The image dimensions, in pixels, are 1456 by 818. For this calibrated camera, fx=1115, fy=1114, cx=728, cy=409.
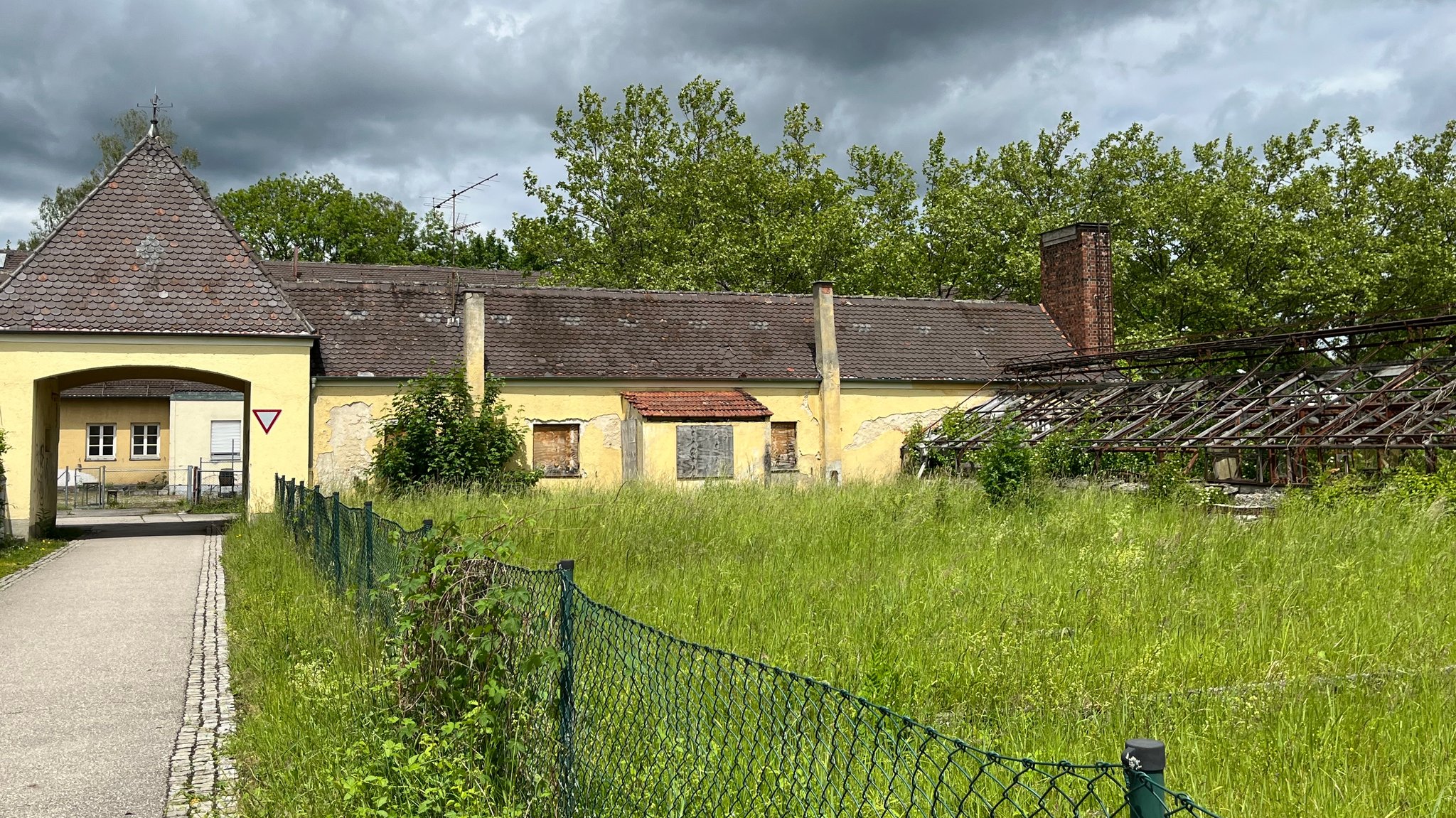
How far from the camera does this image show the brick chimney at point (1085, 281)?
29812 mm

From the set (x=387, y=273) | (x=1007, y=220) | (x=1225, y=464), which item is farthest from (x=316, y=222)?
(x=1225, y=464)

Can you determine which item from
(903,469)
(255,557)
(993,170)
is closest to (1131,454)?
(903,469)

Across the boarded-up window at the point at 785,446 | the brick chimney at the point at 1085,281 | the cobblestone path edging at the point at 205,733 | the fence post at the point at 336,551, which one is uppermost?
the brick chimney at the point at 1085,281

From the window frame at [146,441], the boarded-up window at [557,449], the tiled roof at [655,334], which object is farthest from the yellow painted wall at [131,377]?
the window frame at [146,441]

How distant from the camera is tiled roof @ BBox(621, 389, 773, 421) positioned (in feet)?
79.0

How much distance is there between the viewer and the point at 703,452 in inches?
953

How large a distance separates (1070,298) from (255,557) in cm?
2309

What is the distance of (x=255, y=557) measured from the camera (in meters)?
14.4

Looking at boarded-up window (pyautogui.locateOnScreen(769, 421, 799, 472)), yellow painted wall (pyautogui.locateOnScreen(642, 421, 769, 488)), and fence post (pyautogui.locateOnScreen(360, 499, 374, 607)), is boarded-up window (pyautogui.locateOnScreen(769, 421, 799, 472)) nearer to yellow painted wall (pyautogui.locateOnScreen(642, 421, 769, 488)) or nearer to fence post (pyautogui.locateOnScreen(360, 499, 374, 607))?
yellow painted wall (pyautogui.locateOnScreen(642, 421, 769, 488))

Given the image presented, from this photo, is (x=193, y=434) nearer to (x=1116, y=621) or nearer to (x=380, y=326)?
(x=380, y=326)

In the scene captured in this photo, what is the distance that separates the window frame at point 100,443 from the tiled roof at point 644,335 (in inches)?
763

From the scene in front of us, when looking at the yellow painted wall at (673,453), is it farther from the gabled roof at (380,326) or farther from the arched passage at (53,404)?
the arched passage at (53,404)

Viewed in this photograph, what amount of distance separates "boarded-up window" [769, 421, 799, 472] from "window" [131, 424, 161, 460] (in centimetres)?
2390

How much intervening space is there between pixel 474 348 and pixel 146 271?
255 inches
